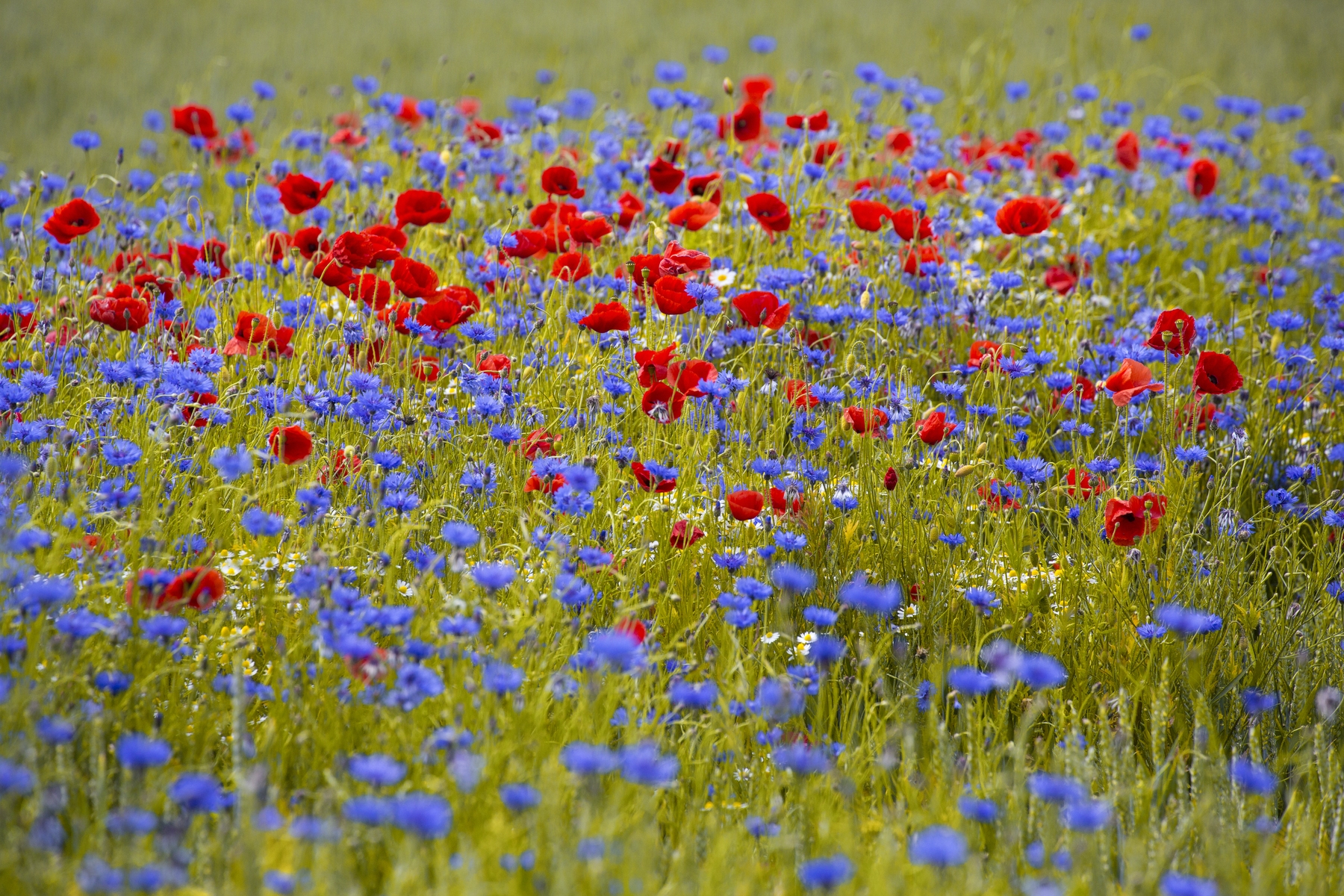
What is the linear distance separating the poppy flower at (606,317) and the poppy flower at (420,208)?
1.64 ft

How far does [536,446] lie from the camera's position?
245cm

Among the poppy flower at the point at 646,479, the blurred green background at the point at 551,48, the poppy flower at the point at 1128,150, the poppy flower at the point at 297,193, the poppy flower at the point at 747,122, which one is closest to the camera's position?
the poppy flower at the point at 646,479

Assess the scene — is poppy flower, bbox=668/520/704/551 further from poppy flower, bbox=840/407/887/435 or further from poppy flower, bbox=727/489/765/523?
poppy flower, bbox=840/407/887/435

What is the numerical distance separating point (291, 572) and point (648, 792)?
0.81 metres

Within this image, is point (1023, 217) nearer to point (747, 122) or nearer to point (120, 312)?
point (747, 122)

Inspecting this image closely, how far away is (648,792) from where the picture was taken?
174 cm

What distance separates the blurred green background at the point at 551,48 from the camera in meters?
6.69

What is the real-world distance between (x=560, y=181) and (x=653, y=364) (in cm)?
82

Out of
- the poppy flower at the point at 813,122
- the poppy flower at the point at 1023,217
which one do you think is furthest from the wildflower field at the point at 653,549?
the poppy flower at the point at 813,122

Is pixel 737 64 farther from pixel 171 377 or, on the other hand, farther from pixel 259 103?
pixel 171 377

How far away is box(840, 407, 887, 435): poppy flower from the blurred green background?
12.8 feet

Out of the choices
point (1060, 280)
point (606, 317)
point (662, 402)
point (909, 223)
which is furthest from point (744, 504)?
point (1060, 280)

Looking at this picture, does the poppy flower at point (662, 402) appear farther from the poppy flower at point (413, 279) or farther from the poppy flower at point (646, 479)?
the poppy flower at point (413, 279)

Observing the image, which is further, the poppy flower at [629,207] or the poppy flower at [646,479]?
the poppy flower at [629,207]
